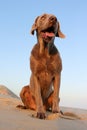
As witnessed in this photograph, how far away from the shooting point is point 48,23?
664 cm

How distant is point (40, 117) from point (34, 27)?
241 centimetres

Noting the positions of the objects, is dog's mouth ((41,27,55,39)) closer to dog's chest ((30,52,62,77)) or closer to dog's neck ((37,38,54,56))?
dog's neck ((37,38,54,56))

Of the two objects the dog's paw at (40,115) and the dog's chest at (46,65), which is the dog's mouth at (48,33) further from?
the dog's paw at (40,115)

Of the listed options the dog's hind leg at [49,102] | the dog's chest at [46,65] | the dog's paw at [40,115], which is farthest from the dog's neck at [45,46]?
the dog's paw at [40,115]

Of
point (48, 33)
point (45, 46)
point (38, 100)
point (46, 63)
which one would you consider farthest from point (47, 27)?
point (38, 100)

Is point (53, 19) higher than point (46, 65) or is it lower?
higher

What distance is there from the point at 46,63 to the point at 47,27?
32.8 inches

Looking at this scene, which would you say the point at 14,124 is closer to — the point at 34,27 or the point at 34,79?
the point at 34,79

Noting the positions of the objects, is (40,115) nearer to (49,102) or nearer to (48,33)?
(49,102)

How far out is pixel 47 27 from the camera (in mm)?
6723

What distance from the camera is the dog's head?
6676 millimetres

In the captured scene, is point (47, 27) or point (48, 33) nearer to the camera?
point (47, 27)

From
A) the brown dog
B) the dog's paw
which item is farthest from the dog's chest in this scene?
the dog's paw

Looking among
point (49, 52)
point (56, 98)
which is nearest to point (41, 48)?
point (49, 52)
